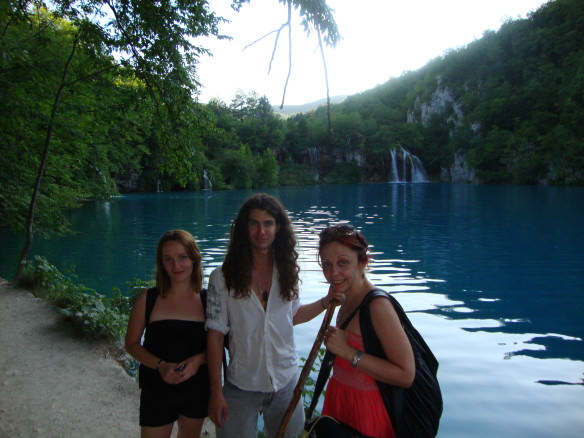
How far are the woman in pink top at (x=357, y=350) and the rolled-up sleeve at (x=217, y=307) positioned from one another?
2.13 ft

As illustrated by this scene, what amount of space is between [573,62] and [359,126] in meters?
34.6

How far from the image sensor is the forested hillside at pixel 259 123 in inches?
234

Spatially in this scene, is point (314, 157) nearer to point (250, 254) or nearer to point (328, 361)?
point (250, 254)

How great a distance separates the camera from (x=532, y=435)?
3883 millimetres

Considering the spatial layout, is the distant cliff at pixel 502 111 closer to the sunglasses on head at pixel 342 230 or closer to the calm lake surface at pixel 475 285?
the calm lake surface at pixel 475 285

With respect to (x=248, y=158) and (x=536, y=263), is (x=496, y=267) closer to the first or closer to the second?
(x=536, y=263)

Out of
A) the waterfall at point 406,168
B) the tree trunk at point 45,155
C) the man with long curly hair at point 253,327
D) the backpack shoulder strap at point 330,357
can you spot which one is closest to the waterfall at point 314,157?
the waterfall at point 406,168

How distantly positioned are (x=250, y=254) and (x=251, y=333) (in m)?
0.39

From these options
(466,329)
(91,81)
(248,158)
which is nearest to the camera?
(466,329)

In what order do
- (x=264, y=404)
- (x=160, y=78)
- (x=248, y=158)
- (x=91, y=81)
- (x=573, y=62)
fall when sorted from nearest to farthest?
(x=264, y=404) < (x=160, y=78) < (x=91, y=81) < (x=573, y=62) < (x=248, y=158)

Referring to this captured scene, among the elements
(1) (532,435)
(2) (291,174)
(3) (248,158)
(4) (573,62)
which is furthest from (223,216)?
(4) (573,62)

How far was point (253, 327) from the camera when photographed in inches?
79.7

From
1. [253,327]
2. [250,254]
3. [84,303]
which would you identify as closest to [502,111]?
[84,303]

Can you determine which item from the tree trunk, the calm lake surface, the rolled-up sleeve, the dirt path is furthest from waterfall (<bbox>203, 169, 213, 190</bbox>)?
the rolled-up sleeve
